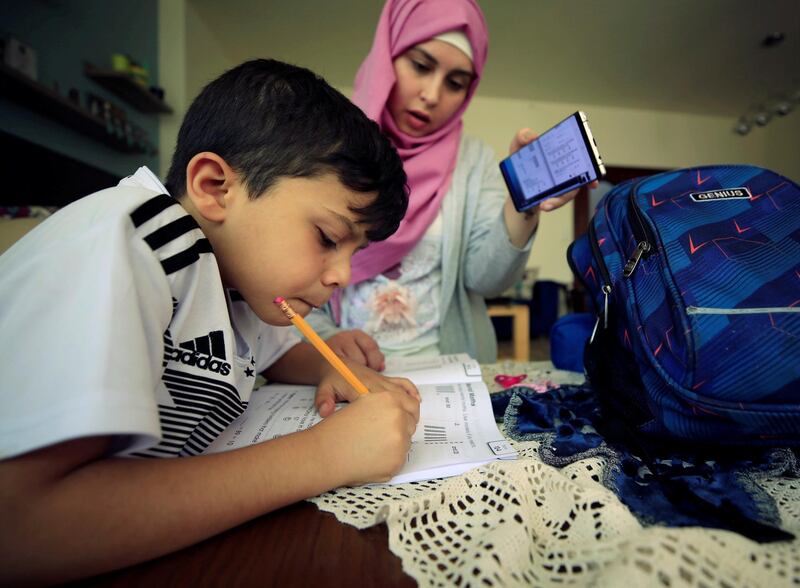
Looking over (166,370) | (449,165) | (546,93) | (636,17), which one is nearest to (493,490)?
(166,370)

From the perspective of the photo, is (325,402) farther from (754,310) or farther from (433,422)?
(754,310)

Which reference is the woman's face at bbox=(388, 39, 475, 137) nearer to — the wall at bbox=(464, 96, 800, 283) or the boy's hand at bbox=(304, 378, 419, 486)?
the boy's hand at bbox=(304, 378, 419, 486)

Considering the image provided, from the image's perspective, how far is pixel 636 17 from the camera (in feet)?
8.45

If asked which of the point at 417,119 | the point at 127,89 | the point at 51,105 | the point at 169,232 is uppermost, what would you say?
the point at 127,89

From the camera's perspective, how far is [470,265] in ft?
3.07

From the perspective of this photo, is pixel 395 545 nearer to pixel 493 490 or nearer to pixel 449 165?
pixel 493 490

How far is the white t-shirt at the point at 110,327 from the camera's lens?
229 millimetres

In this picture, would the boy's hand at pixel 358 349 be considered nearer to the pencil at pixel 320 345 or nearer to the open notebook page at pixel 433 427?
the open notebook page at pixel 433 427

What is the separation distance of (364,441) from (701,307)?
0.30 meters

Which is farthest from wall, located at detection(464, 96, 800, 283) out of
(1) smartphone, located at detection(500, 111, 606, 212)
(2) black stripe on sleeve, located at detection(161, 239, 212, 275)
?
(2) black stripe on sleeve, located at detection(161, 239, 212, 275)

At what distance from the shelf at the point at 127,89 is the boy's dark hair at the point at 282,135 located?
5.65 ft

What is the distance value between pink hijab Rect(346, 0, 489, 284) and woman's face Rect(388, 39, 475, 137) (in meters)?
0.02

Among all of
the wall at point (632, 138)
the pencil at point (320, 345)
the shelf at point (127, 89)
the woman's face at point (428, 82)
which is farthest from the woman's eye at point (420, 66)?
the wall at point (632, 138)

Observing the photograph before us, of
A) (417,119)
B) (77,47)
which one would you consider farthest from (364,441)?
(77,47)
